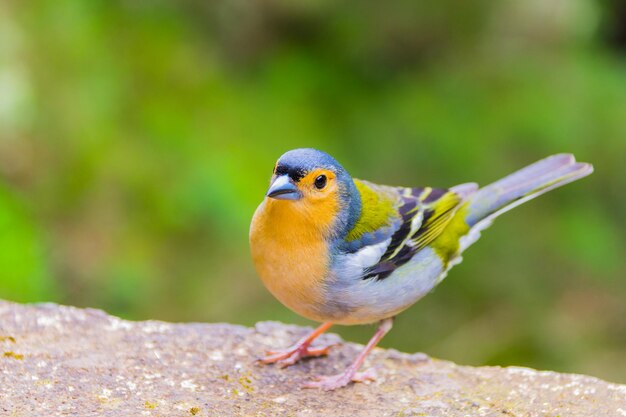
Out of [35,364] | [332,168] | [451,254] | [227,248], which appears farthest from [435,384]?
[227,248]

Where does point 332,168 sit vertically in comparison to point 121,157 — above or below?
below

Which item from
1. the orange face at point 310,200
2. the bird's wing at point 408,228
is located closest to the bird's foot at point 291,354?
the bird's wing at point 408,228

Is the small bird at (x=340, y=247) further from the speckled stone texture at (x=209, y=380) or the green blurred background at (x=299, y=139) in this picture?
the green blurred background at (x=299, y=139)

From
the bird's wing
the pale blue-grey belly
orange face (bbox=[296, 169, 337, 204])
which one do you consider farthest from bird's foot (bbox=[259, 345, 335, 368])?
orange face (bbox=[296, 169, 337, 204])

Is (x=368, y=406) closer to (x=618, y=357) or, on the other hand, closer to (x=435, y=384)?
(x=435, y=384)

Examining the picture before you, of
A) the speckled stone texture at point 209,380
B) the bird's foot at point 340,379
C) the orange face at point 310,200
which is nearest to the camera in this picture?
the speckled stone texture at point 209,380
